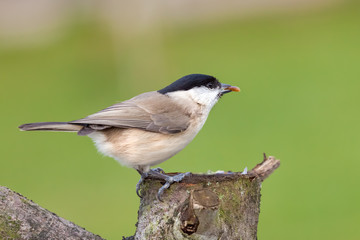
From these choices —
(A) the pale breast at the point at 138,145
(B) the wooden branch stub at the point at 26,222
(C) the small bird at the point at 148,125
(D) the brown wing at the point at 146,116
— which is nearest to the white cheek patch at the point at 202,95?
(C) the small bird at the point at 148,125

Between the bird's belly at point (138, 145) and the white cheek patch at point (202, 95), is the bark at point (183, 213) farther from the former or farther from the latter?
the white cheek patch at point (202, 95)

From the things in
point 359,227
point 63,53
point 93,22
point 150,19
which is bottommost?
point 359,227

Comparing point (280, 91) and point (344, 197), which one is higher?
point (280, 91)

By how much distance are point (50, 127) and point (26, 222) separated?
0.91 m

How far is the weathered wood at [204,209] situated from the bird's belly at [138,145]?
389 mm

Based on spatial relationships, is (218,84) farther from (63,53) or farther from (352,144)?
(63,53)

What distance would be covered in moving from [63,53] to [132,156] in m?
15.2

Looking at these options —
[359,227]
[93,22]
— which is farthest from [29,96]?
[359,227]

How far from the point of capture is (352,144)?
10641 millimetres

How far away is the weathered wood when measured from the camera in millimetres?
2990

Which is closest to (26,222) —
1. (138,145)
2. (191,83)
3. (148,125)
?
(138,145)

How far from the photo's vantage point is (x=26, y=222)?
289 cm

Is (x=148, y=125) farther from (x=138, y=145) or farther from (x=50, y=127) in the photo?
(x=50, y=127)

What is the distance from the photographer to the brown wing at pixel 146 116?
12.7 ft
